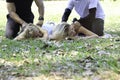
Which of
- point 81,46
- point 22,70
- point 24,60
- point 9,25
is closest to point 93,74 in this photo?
point 22,70

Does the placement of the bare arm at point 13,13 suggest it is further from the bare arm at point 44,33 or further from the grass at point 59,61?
the grass at point 59,61

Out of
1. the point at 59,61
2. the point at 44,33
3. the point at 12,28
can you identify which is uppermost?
the point at 59,61

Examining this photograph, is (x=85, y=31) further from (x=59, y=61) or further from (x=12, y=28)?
(x=59, y=61)

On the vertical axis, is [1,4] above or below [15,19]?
below

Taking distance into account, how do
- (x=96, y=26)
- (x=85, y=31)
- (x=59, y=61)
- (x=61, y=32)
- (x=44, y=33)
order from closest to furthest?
(x=59, y=61) → (x=61, y=32) → (x=44, y=33) → (x=85, y=31) → (x=96, y=26)

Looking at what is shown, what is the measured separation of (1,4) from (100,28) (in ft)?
55.0

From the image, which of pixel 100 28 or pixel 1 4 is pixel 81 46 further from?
pixel 1 4

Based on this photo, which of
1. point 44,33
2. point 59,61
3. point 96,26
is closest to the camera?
point 59,61

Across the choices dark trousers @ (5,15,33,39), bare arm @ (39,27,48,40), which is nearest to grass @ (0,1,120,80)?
bare arm @ (39,27,48,40)

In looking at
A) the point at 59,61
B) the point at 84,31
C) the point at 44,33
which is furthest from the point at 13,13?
the point at 59,61

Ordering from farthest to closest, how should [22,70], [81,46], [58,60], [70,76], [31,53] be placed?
1. [81,46]
2. [31,53]
3. [58,60]
4. [22,70]
5. [70,76]

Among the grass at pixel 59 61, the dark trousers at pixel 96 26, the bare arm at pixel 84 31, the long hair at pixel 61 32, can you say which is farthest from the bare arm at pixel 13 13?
the grass at pixel 59 61

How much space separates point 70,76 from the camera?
500 cm

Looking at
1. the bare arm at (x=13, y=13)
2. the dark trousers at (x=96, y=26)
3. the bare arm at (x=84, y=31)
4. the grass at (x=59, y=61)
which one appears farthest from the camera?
the dark trousers at (x=96, y=26)
